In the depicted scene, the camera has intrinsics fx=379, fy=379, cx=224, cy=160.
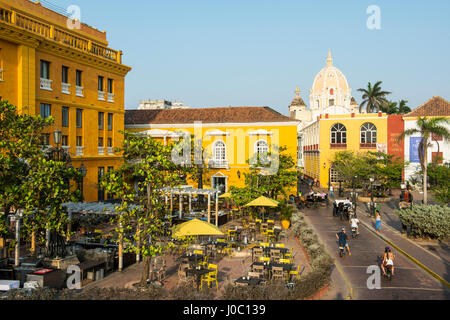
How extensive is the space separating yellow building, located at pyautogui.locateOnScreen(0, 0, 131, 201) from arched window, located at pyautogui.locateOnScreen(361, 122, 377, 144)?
3011cm

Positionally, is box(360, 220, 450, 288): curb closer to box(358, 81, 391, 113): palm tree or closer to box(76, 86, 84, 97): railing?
box(76, 86, 84, 97): railing

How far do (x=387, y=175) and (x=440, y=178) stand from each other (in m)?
6.09

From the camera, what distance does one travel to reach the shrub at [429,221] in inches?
715

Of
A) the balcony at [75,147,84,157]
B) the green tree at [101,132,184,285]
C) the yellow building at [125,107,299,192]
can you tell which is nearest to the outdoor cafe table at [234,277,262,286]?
the green tree at [101,132,184,285]

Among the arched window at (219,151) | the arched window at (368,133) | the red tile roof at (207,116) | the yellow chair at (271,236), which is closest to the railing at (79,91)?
the red tile roof at (207,116)

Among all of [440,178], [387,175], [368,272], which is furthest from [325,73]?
[368,272]

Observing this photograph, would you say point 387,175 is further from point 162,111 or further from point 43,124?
point 43,124

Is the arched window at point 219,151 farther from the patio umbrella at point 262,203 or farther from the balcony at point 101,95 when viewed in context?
the patio umbrella at point 262,203

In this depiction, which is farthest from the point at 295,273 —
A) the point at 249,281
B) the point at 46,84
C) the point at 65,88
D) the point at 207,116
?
the point at 207,116

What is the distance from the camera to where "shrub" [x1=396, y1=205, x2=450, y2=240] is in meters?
18.2

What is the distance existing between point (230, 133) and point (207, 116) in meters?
3.36

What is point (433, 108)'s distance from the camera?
4534 centimetres

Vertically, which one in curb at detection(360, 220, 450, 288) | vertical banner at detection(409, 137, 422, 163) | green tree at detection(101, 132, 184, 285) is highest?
vertical banner at detection(409, 137, 422, 163)

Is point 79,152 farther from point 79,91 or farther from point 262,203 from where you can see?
point 262,203
